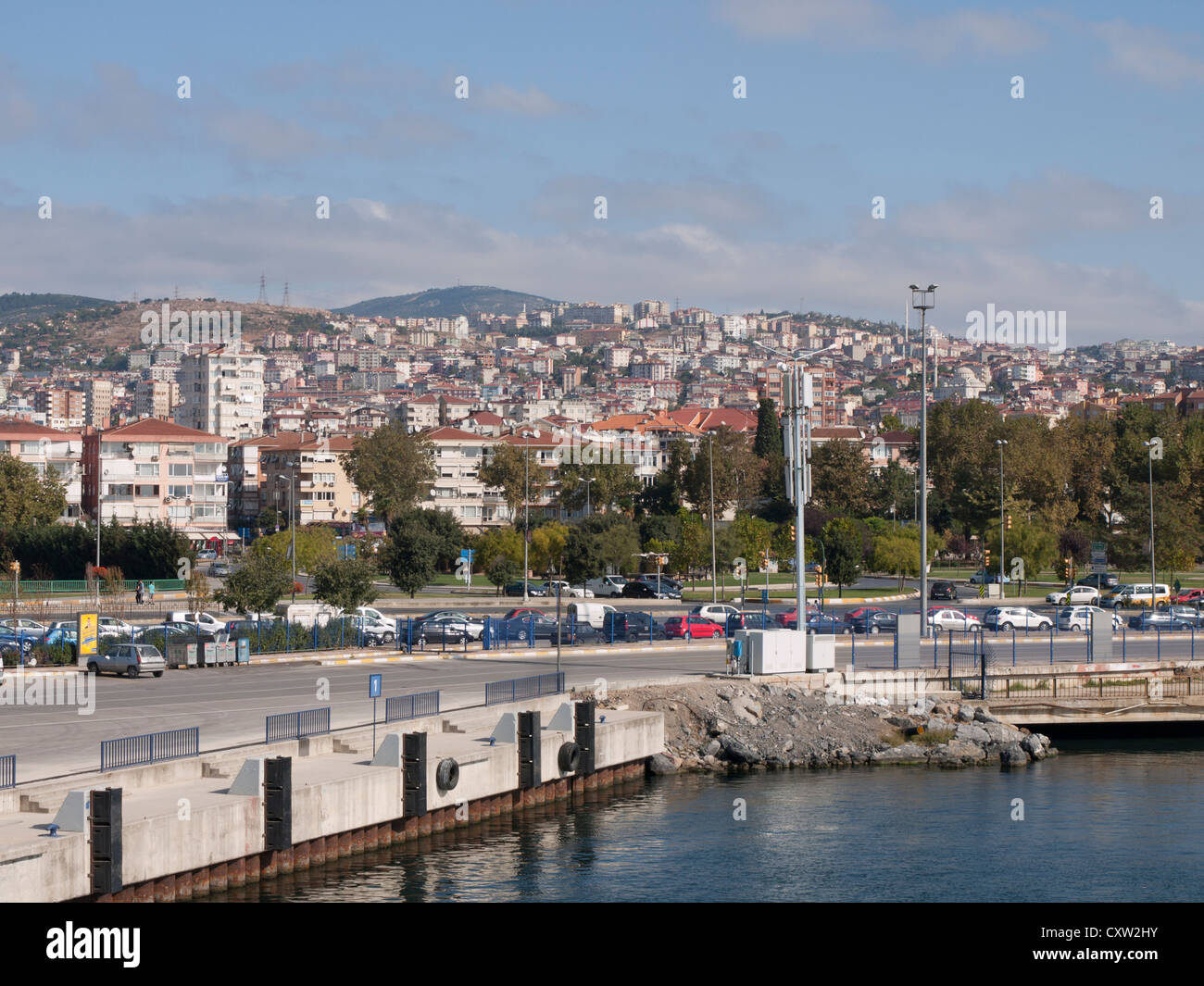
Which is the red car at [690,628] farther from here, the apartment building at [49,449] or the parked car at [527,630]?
the apartment building at [49,449]

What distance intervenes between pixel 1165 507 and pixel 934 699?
48765mm

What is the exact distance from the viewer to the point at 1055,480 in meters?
95.6

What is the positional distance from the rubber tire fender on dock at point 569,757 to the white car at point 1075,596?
141ft

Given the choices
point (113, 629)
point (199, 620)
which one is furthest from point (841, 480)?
point (113, 629)

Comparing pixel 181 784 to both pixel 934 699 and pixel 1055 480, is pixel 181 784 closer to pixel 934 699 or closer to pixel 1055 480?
pixel 934 699

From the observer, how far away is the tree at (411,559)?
241ft

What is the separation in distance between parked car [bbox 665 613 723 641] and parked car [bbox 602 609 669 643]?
34cm

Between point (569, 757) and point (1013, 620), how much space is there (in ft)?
93.5

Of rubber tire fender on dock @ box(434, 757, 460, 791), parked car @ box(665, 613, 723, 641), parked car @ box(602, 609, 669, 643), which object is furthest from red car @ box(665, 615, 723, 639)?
rubber tire fender on dock @ box(434, 757, 460, 791)

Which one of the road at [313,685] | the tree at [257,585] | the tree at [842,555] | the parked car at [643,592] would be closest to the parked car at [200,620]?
the tree at [257,585]

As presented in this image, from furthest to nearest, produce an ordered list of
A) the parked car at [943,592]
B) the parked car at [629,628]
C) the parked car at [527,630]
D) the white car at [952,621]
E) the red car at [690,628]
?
the parked car at [943,592]
the white car at [952,621]
the red car at [690,628]
the parked car at [629,628]
the parked car at [527,630]

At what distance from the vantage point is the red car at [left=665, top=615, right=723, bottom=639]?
51.9m

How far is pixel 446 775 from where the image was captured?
28.0 m

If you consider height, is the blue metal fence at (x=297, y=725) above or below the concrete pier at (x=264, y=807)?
above
